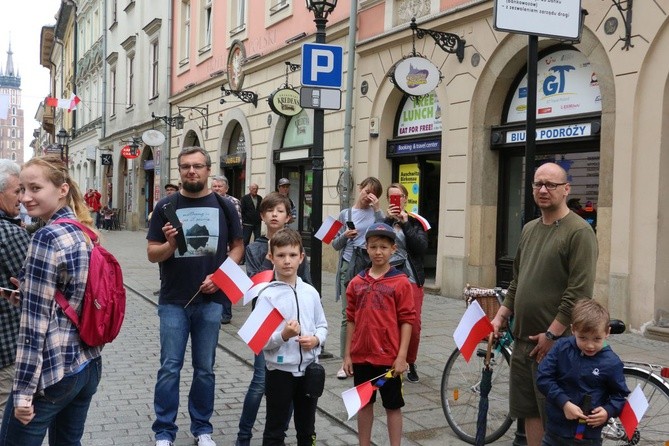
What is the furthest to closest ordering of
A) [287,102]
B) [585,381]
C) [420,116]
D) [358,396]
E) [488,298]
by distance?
[287,102] < [420,116] < [488,298] < [358,396] < [585,381]

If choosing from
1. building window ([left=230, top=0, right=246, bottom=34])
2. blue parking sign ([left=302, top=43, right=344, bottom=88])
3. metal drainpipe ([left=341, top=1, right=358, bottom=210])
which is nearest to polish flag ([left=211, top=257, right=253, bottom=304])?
blue parking sign ([left=302, top=43, right=344, bottom=88])

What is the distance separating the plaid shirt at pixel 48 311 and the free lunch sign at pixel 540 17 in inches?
111

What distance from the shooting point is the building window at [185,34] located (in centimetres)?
2392

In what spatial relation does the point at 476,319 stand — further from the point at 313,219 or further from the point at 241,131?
the point at 241,131

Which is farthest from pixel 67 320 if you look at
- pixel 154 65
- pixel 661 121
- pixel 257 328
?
pixel 154 65

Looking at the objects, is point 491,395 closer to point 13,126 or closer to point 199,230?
point 199,230

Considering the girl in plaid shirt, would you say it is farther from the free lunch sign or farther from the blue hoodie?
the free lunch sign

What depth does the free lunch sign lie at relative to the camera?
4.32 metres

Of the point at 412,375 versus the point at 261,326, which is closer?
the point at 261,326

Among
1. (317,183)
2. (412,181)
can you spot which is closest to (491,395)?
(317,183)

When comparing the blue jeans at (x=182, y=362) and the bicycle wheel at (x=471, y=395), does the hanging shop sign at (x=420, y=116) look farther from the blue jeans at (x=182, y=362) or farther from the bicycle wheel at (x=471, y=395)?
the blue jeans at (x=182, y=362)

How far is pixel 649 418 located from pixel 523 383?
677 millimetres

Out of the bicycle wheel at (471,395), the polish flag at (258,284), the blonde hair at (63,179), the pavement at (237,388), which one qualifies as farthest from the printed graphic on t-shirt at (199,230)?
the bicycle wheel at (471,395)

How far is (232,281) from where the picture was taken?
13.5ft
